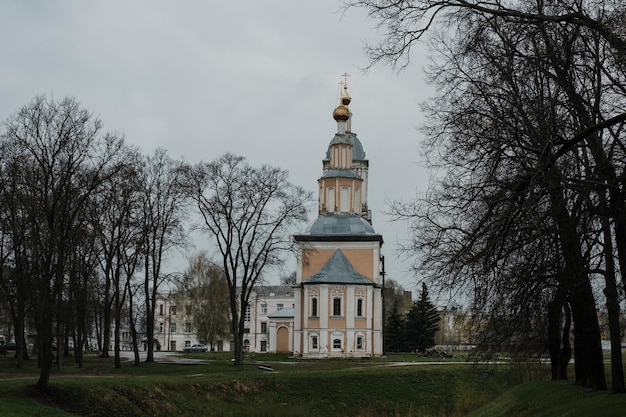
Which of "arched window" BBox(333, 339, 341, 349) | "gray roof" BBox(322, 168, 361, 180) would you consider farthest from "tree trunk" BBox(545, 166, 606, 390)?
"gray roof" BBox(322, 168, 361, 180)

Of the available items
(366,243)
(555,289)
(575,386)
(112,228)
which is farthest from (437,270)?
(366,243)

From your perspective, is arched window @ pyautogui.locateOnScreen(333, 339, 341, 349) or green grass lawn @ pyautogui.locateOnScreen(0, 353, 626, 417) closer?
green grass lawn @ pyautogui.locateOnScreen(0, 353, 626, 417)

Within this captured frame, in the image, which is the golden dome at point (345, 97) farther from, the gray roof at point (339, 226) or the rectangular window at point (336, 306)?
the rectangular window at point (336, 306)

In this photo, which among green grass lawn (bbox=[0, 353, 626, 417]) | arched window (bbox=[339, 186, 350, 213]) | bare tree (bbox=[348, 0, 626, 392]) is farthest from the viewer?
arched window (bbox=[339, 186, 350, 213])

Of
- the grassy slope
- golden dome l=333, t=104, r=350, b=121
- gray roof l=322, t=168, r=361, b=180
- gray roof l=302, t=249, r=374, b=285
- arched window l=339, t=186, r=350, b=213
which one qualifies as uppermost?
golden dome l=333, t=104, r=350, b=121

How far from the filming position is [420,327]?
6756 centimetres

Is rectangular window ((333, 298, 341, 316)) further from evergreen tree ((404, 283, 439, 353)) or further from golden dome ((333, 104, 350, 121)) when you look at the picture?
golden dome ((333, 104, 350, 121))

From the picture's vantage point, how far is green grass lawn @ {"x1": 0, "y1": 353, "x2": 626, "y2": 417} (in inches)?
859

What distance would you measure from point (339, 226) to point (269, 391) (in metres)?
29.2

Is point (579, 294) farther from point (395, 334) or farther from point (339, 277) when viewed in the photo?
point (395, 334)

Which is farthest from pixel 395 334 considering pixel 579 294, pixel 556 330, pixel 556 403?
pixel 579 294

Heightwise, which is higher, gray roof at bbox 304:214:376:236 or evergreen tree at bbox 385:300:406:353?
gray roof at bbox 304:214:376:236

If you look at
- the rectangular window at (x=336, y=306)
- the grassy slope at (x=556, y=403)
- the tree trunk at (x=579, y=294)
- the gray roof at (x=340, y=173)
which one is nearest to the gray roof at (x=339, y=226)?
the gray roof at (x=340, y=173)

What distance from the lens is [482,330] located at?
17438 mm
